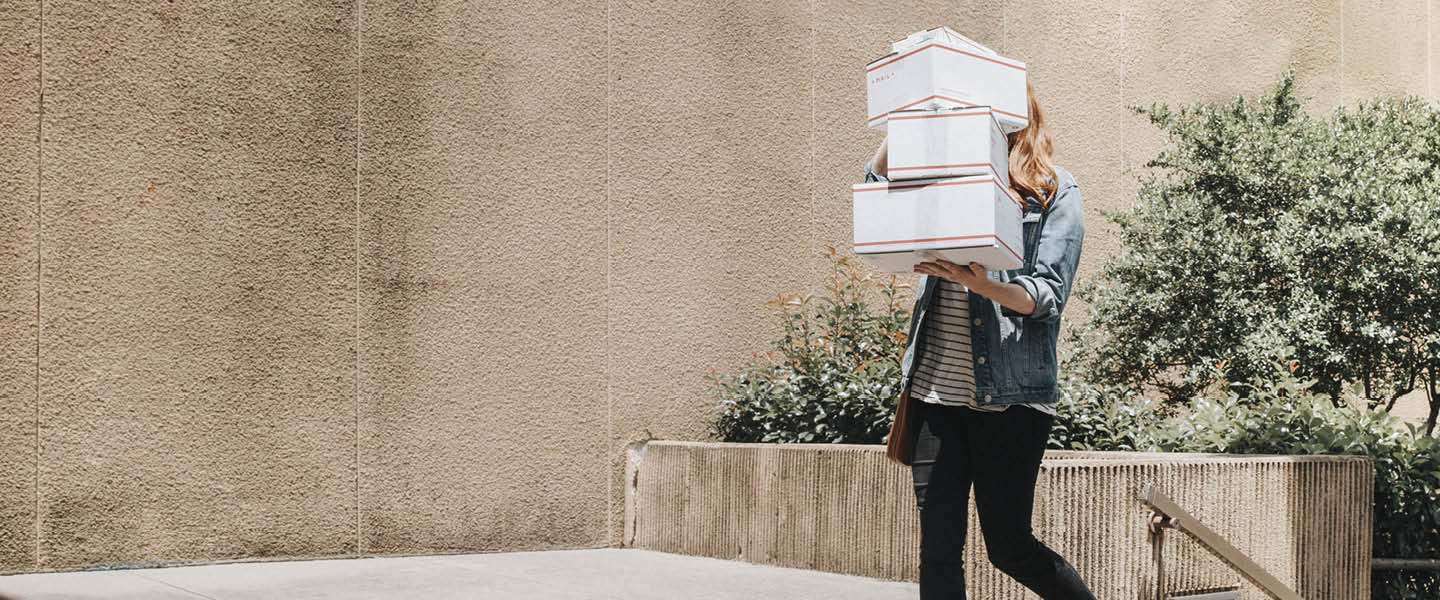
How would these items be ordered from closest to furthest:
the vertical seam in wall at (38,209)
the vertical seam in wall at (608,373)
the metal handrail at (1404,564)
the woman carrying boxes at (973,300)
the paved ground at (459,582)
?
1. the woman carrying boxes at (973,300)
2. the paved ground at (459,582)
3. the vertical seam in wall at (38,209)
4. the metal handrail at (1404,564)
5. the vertical seam in wall at (608,373)

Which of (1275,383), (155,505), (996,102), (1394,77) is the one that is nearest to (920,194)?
(996,102)

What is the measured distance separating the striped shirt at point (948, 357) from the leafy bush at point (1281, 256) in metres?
4.69

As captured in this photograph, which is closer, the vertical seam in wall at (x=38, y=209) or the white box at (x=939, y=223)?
the white box at (x=939, y=223)

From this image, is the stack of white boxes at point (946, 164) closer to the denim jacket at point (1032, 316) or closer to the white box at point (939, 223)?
the white box at point (939, 223)

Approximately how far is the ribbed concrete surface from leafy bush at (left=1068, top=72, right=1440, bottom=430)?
7.46 ft

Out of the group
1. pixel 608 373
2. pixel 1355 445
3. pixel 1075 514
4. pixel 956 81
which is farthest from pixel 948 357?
pixel 608 373

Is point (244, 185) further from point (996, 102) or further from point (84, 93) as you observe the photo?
point (996, 102)

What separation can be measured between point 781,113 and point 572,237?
1579 millimetres

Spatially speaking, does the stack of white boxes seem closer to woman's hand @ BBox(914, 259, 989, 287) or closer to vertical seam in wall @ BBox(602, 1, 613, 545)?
woman's hand @ BBox(914, 259, 989, 287)

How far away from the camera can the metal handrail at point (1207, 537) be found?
4.54 meters

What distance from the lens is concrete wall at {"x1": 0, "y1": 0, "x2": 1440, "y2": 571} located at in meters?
5.52

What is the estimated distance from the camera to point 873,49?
8.23 metres

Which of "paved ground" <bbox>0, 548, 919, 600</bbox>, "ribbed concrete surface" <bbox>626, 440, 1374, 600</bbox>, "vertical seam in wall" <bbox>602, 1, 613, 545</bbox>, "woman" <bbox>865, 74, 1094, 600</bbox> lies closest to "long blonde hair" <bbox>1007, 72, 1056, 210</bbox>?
"woman" <bbox>865, 74, 1094, 600</bbox>

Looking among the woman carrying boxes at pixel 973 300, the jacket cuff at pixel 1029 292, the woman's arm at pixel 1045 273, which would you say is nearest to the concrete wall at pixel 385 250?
the woman carrying boxes at pixel 973 300
